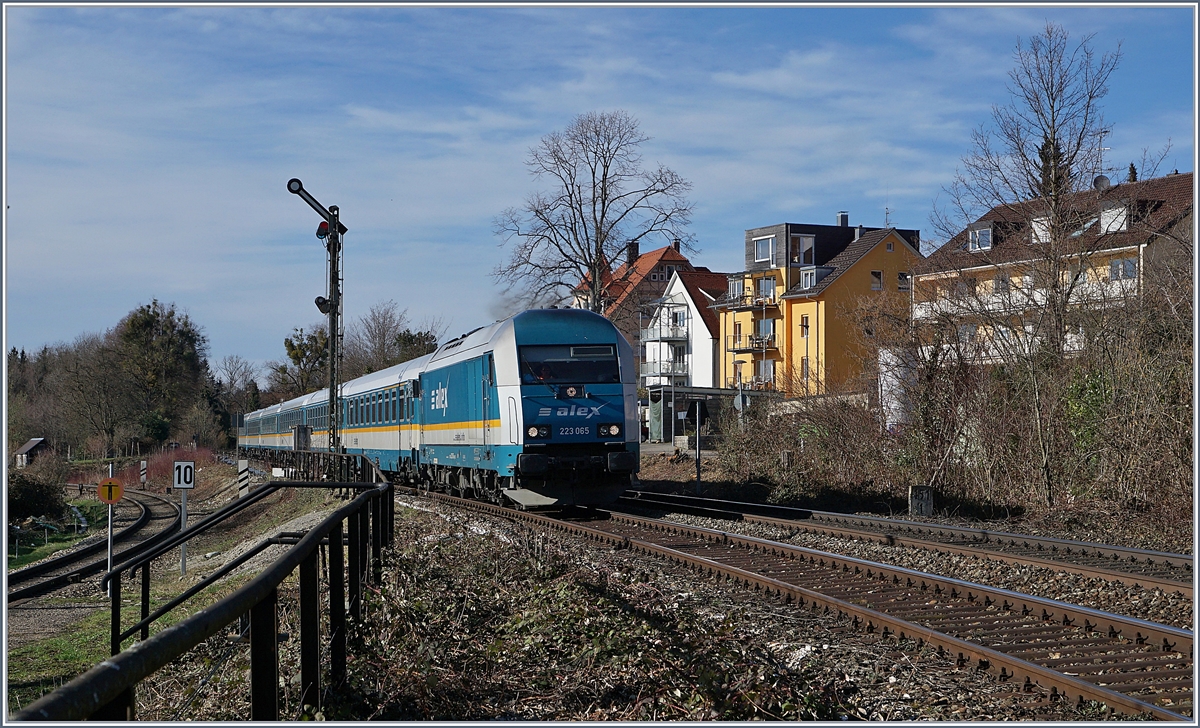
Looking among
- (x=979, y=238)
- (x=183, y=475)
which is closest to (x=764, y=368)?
(x=979, y=238)

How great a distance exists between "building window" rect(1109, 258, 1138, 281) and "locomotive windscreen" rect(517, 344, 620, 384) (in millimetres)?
8586

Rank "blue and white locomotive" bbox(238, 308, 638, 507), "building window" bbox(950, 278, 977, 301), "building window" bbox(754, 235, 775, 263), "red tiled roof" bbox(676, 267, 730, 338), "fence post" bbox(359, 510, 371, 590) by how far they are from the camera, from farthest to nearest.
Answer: "red tiled roof" bbox(676, 267, 730, 338), "building window" bbox(754, 235, 775, 263), "building window" bbox(950, 278, 977, 301), "blue and white locomotive" bbox(238, 308, 638, 507), "fence post" bbox(359, 510, 371, 590)

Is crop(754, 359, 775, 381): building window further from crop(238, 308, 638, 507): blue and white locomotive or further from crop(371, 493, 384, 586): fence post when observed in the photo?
crop(371, 493, 384, 586): fence post

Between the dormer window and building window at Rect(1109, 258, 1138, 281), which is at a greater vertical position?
the dormer window

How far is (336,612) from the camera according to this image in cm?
520

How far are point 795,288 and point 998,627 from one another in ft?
174

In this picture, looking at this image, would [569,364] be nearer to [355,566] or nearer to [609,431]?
[609,431]

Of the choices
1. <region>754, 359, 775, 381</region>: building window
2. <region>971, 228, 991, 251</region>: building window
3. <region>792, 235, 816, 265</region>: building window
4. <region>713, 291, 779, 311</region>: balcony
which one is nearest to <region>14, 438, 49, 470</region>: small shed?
<region>713, 291, 779, 311</region>: balcony

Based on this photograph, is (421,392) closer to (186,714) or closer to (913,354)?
(913,354)

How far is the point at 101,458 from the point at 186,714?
6387 centimetres

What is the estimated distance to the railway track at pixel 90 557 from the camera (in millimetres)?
20391

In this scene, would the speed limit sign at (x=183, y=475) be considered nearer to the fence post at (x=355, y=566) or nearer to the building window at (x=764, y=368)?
the fence post at (x=355, y=566)

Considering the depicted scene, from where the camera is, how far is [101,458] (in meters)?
62.4

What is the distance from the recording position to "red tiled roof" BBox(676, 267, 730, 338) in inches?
2704
